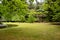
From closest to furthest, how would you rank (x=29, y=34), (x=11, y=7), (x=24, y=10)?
(x=29, y=34), (x=11, y=7), (x=24, y=10)

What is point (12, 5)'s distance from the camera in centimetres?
811

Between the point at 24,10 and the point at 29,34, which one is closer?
the point at 29,34

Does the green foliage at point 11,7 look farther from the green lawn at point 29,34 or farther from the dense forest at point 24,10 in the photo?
the green lawn at point 29,34

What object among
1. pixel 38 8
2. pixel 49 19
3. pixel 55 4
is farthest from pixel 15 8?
pixel 38 8

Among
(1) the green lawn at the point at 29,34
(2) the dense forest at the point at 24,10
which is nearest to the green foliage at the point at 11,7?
(2) the dense forest at the point at 24,10

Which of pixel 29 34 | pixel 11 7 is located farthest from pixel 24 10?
pixel 29 34

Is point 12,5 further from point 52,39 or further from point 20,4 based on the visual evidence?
point 52,39

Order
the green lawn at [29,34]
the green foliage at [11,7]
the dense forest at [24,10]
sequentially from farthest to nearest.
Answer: the dense forest at [24,10] < the green foliage at [11,7] < the green lawn at [29,34]

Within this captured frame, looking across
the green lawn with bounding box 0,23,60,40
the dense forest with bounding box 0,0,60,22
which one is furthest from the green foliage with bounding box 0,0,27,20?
the green lawn with bounding box 0,23,60,40

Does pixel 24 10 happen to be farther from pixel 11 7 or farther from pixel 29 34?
pixel 29 34

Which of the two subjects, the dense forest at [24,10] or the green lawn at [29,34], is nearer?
the green lawn at [29,34]

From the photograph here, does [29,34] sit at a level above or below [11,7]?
below

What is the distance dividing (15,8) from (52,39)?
380 cm

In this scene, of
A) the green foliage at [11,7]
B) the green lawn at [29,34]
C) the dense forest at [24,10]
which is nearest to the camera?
the green lawn at [29,34]
